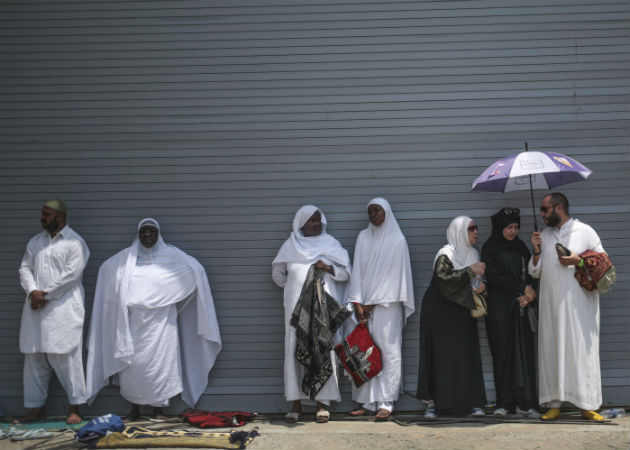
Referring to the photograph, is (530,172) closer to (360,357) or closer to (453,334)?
(453,334)

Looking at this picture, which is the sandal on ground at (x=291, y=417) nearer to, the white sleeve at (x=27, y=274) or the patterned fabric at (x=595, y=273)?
→ the white sleeve at (x=27, y=274)

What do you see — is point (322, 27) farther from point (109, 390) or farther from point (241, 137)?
point (109, 390)

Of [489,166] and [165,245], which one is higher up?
[489,166]

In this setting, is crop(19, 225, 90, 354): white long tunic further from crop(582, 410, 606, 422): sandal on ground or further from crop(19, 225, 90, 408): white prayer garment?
crop(582, 410, 606, 422): sandal on ground

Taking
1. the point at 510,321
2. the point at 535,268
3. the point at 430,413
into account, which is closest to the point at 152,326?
the point at 430,413

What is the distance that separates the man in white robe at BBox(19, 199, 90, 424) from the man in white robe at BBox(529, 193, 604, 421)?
410cm

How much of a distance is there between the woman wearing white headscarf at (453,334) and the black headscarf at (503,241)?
16 cm

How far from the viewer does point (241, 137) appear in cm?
657

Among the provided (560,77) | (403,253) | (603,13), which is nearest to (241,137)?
(403,253)

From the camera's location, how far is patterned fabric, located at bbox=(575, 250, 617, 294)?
5609 mm

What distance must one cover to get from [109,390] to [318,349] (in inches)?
82.6

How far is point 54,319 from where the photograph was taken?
20.0ft

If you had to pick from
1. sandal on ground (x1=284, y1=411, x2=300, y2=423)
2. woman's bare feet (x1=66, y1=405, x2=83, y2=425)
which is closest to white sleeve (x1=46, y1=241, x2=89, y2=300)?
woman's bare feet (x1=66, y1=405, x2=83, y2=425)

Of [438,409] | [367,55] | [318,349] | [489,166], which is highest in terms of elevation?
[367,55]
